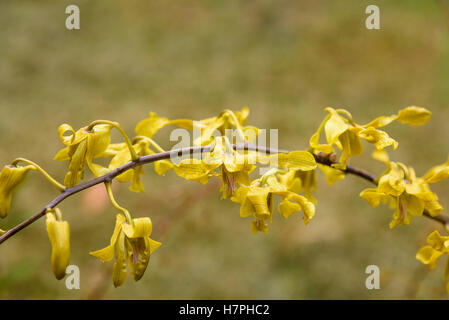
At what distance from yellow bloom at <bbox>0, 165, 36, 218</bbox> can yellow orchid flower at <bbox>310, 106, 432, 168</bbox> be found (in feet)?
0.81

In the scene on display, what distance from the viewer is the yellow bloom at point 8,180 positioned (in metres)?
0.35

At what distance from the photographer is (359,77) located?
1.70 meters

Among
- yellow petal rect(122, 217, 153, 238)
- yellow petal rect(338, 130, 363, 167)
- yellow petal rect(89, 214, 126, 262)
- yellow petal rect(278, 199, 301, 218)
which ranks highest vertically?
yellow petal rect(338, 130, 363, 167)

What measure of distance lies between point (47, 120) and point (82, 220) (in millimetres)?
477

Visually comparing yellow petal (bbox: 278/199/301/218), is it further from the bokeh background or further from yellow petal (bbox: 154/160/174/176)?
the bokeh background

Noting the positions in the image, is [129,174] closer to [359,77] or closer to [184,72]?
[184,72]

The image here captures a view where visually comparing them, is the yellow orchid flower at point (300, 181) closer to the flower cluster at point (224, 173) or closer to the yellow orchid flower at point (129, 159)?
the flower cluster at point (224, 173)

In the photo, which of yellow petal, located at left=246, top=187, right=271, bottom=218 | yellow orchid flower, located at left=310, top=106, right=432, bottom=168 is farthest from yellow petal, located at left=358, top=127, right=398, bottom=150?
yellow petal, located at left=246, top=187, right=271, bottom=218

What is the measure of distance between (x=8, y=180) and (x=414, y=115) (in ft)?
1.18

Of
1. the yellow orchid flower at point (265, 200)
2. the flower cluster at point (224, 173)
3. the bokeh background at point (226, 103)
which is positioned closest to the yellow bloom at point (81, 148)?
the flower cluster at point (224, 173)

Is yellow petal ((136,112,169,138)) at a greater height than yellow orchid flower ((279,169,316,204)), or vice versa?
yellow petal ((136,112,169,138))

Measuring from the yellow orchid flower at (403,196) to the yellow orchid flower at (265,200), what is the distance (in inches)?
2.8

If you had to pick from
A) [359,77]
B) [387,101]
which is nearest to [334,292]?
[387,101]

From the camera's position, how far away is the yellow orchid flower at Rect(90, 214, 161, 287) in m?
0.35
